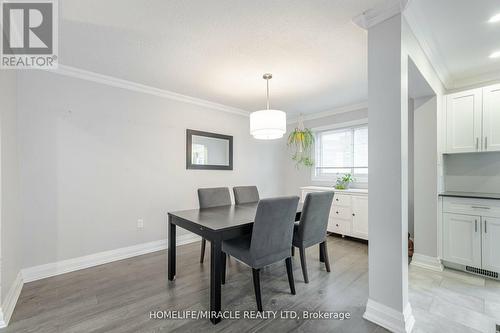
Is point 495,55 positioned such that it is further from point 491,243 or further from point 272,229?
point 272,229

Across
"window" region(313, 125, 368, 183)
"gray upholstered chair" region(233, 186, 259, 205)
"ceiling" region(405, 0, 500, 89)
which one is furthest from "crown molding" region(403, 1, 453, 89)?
"gray upholstered chair" region(233, 186, 259, 205)

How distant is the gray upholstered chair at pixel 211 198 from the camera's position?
2816 millimetres

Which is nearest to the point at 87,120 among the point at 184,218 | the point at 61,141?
the point at 61,141

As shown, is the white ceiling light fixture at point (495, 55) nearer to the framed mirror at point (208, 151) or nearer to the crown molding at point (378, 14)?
the crown molding at point (378, 14)

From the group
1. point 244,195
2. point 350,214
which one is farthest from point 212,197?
point 350,214

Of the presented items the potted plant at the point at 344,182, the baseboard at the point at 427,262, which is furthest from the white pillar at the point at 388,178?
the potted plant at the point at 344,182

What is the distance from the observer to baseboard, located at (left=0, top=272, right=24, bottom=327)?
5.44 ft

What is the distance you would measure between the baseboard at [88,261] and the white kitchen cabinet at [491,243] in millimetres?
3789

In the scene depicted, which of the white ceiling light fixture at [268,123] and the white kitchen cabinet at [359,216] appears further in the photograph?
the white kitchen cabinet at [359,216]

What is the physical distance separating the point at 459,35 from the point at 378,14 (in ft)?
3.22

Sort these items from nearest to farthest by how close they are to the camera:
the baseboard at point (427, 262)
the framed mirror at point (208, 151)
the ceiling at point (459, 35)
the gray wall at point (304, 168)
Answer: the ceiling at point (459, 35)
the baseboard at point (427, 262)
the framed mirror at point (208, 151)
the gray wall at point (304, 168)

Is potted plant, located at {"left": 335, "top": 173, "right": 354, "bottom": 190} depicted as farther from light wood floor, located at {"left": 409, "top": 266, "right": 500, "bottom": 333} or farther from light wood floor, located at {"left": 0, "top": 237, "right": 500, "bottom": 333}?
light wood floor, located at {"left": 409, "top": 266, "right": 500, "bottom": 333}

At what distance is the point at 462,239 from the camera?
2492 mm

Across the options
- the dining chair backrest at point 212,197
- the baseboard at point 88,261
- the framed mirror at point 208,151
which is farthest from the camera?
the framed mirror at point 208,151
